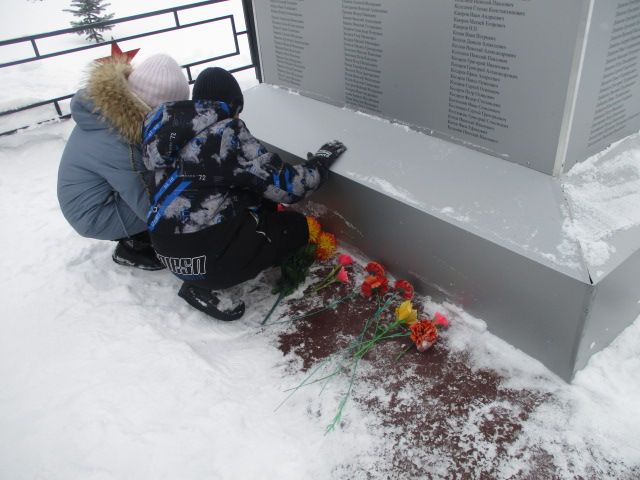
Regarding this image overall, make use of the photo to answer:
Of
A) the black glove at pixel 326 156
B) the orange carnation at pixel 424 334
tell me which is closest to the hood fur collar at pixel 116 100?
the black glove at pixel 326 156

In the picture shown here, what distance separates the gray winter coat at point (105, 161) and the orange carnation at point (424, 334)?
1404mm

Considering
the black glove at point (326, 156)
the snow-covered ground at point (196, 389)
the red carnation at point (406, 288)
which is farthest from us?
the black glove at point (326, 156)

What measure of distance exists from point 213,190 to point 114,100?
2.05ft

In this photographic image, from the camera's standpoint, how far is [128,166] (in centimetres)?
246

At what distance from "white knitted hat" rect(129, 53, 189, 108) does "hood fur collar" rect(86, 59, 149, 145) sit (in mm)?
38

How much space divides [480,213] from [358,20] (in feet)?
4.31

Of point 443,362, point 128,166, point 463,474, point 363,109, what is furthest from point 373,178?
point 463,474

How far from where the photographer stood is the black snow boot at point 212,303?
245 cm

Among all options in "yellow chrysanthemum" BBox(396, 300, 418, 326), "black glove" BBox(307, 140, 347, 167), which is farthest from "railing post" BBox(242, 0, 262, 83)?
"yellow chrysanthemum" BBox(396, 300, 418, 326)

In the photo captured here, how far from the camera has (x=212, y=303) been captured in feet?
8.06

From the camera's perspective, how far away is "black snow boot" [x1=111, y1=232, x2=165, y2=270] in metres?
2.82

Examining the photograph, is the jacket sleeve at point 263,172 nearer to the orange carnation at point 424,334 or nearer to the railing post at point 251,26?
the orange carnation at point 424,334

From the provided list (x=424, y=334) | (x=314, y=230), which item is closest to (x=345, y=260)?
(x=314, y=230)

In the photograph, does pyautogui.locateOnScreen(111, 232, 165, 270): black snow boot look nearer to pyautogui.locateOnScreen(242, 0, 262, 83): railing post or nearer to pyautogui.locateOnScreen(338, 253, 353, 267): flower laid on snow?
pyautogui.locateOnScreen(338, 253, 353, 267): flower laid on snow
